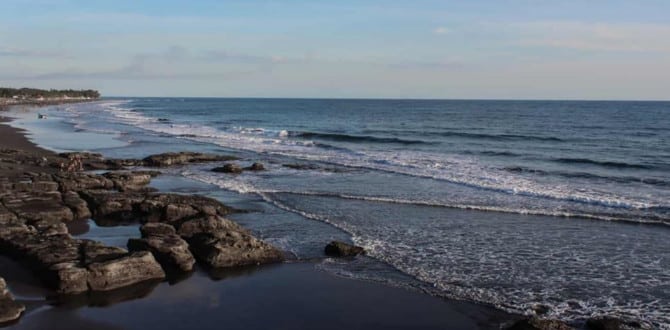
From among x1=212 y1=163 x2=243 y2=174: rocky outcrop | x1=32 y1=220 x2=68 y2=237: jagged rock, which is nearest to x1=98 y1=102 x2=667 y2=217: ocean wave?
x1=212 y1=163 x2=243 y2=174: rocky outcrop

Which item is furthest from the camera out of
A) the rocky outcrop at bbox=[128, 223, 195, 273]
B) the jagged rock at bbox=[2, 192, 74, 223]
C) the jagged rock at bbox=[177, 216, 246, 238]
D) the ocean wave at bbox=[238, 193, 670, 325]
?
the jagged rock at bbox=[2, 192, 74, 223]

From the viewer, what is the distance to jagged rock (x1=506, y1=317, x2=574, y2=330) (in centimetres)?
1056

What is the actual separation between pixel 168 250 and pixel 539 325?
8.23 meters

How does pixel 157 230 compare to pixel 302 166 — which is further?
pixel 302 166

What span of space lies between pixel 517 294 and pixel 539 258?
10.1 ft

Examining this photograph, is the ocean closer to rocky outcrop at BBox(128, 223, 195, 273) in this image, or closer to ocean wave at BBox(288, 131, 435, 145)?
rocky outcrop at BBox(128, 223, 195, 273)

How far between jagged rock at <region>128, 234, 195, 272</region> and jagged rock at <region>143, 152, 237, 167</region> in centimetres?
1951

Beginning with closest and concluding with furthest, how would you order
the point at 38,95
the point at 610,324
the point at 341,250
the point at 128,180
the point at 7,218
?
1. the point at 610,324
2. the point at 341,250
3. the point at 7,218
4. the point at 128,180
5. the point at 38,95

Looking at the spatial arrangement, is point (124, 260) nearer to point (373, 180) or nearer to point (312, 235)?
point (312, 235)

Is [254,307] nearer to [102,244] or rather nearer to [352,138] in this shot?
[102,244]

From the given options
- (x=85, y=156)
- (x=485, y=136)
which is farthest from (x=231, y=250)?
(x=485, y=136)

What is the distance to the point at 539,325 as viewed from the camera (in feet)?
34.7

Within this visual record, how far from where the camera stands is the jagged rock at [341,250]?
15.9 m

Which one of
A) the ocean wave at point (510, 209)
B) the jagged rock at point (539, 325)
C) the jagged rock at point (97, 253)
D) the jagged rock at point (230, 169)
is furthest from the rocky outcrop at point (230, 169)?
the jagged rock at point (539, 325)
